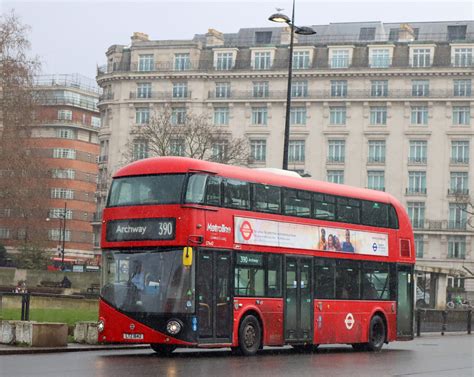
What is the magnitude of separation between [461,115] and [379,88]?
24.4ft

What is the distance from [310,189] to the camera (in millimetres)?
27500

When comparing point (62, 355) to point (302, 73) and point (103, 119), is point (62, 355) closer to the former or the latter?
point (302, 73)

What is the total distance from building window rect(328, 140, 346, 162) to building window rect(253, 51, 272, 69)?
9.36 meters

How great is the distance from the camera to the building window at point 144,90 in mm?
110938

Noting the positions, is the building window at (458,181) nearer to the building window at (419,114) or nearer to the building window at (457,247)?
the building window at (457,247)

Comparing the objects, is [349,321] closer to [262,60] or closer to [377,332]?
[377,332]

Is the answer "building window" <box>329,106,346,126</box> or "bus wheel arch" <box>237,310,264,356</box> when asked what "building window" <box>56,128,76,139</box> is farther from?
"bus wheel arch" <box>237,310,264,356</box>

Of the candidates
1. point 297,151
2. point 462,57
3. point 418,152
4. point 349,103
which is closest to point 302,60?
point 349,103

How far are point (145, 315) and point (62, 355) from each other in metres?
1.79

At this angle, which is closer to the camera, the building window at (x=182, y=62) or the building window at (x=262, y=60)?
the building window at (x=262, y=60)

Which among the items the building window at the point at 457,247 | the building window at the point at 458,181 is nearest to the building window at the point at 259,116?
the building window at the point at 458,181

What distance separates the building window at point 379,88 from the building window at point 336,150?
5.02m

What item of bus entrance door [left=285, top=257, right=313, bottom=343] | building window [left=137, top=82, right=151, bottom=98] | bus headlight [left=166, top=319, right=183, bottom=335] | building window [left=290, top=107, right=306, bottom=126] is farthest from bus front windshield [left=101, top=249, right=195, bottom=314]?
building window [left=137, top=82, right=151, bottom=98]

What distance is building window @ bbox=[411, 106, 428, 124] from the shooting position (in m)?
103
